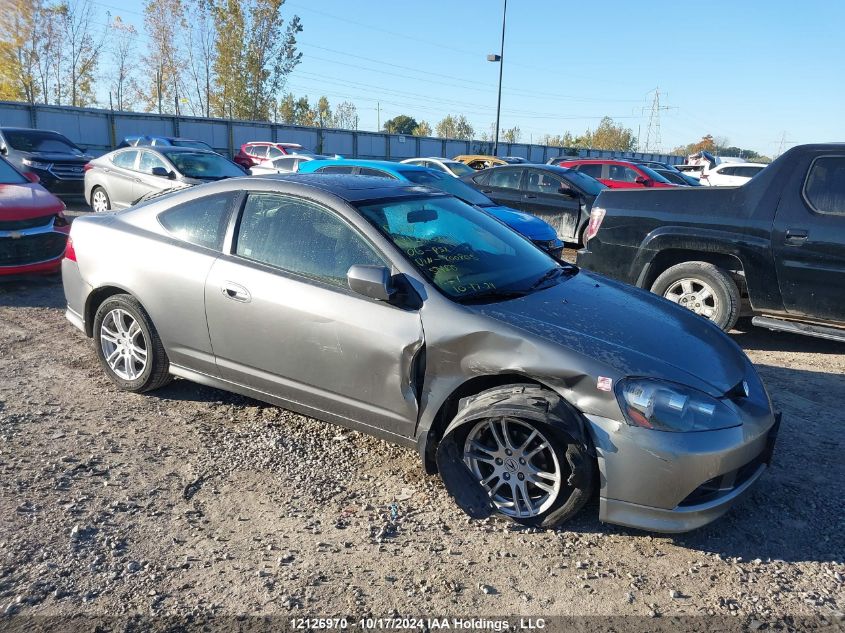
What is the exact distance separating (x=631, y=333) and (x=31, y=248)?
269 inches

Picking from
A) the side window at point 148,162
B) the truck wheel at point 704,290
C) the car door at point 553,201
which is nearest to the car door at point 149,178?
the side window at point 148,162

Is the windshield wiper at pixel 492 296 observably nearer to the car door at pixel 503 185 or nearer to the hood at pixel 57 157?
the car door at pixel 503 185

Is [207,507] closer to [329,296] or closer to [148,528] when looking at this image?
[148,528]

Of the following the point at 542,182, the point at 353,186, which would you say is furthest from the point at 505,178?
the point at 353,186

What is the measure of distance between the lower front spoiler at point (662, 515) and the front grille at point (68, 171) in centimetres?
1510

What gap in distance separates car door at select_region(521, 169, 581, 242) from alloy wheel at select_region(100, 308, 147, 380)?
8.31 metres

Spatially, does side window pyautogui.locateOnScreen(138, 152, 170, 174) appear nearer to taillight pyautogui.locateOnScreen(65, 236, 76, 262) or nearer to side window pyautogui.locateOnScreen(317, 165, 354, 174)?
side window pyautogui.locateOnScreen(317, 165, 354, 174)

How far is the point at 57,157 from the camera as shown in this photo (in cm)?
1473

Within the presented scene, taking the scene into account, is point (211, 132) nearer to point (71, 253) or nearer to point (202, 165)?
point (202, 165)

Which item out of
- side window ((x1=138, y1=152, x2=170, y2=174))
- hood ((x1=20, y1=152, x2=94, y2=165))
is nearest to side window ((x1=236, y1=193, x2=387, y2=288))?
side window ((x1=138, y1=152, x2=170, y2=174))

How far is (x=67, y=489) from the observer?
341cm

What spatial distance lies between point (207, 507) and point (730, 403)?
262 cm

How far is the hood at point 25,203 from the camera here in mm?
7117

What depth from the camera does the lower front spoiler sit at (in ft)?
9.56
